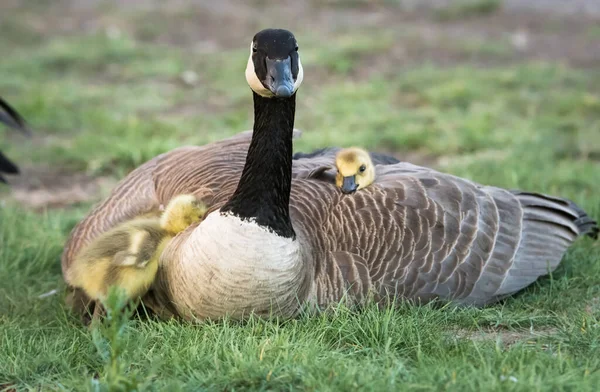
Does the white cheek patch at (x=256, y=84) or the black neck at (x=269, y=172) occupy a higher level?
the white cheek patch at (x=256, y=84)

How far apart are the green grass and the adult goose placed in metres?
0.15

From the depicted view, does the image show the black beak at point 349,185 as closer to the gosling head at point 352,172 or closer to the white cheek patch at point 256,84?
the gosling head at point 352,172

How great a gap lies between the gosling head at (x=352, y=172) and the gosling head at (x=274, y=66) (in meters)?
0.76

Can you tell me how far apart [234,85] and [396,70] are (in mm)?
1916

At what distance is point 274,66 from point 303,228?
91 centimetres

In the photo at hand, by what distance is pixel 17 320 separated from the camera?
14.8 ft

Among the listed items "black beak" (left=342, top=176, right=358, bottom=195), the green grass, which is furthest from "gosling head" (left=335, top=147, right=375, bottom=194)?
the green grass

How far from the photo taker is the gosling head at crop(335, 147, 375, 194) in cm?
436

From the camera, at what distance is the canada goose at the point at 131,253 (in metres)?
3.97

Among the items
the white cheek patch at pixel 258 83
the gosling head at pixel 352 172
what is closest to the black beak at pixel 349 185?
the gosling head at pixel 352 172

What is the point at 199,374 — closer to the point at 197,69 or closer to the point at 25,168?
the point at 25,168

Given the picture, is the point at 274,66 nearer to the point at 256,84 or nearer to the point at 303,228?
the point at 256,84

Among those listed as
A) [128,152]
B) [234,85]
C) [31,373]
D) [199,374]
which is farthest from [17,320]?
[234,85]

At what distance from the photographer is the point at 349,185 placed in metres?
4.35
